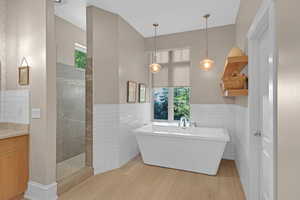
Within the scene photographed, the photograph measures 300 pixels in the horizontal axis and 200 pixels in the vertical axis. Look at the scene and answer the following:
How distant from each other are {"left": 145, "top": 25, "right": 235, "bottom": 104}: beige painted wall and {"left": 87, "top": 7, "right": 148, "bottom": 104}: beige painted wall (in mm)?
1365

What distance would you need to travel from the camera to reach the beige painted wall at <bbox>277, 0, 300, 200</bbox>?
0.77m

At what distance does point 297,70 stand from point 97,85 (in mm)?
2570

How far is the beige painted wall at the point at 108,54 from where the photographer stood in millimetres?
2701

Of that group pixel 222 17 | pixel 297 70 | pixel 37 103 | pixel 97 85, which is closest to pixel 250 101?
pixel 297 70

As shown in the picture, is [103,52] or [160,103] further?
[160,103]

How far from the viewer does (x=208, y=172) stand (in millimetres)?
2646

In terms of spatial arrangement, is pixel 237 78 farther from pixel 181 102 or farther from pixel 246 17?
pixel 181 102

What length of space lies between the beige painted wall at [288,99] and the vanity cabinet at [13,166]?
2.68m

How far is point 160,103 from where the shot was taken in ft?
13.9

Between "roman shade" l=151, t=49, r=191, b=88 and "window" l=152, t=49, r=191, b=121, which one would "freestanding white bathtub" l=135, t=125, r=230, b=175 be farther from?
"roman shade" l=151, t=49, r=191, b=88

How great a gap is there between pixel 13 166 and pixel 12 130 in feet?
1.61

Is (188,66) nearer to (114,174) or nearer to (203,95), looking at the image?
(203,95)

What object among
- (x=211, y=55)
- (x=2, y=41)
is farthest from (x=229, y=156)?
(x=2, y=41)

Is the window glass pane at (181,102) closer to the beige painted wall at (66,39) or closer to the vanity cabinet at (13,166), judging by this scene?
the beige painted wall at (66,39)
